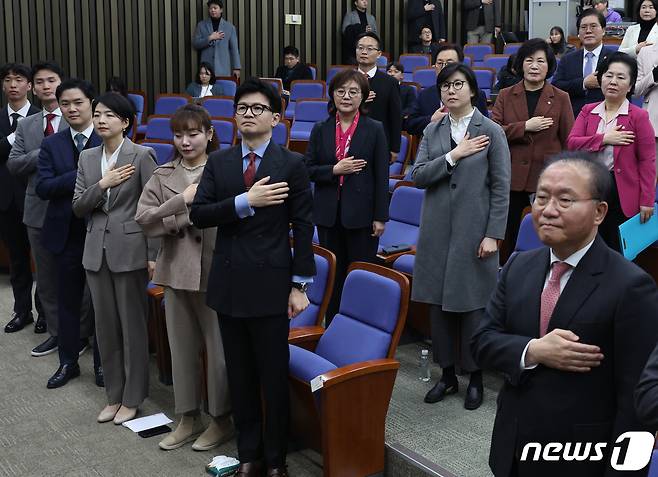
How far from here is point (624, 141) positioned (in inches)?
137

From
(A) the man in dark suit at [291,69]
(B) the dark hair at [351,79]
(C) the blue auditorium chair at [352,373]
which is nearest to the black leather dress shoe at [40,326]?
(C) the blue auditorium chair at [352,373]

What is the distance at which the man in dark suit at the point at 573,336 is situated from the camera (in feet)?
5.34

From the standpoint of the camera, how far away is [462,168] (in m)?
3.12

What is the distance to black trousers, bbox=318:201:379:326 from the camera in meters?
3.63

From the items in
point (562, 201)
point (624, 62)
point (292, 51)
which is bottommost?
point (562, 201)

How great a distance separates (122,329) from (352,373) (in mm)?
1157

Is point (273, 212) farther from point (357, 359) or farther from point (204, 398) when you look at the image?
point (204, 398)

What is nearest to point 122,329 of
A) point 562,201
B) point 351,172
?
point 351,172

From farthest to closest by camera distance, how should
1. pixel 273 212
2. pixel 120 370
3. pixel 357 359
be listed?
pixel 120 370, pixel 357 359, pixel 273 212

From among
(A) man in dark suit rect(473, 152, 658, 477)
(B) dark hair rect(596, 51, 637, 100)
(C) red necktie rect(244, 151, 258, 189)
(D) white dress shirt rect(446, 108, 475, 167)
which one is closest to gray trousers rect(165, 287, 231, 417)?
(C) red necktie rect(244, 151, 258, 189)

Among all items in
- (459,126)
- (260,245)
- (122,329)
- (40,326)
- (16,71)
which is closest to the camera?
(260,245)

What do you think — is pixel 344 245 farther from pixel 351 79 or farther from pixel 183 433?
pixel 183 433

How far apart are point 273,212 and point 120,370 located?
1.22 metres

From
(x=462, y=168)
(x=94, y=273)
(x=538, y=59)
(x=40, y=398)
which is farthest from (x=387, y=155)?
(x=40, y=398)
